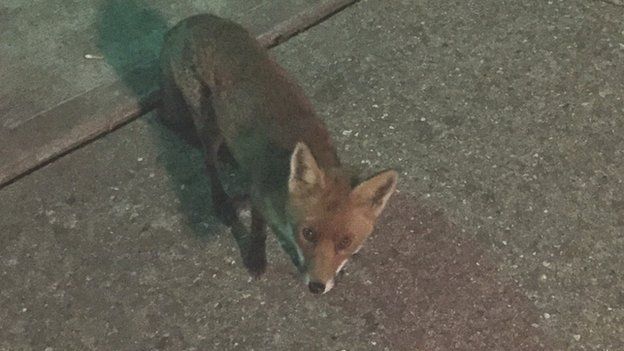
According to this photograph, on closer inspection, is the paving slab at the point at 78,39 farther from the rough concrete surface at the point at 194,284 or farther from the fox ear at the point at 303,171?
the fox ear at the point at 303,171

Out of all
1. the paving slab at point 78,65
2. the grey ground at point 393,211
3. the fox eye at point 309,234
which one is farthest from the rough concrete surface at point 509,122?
the fox eye at point 309,234

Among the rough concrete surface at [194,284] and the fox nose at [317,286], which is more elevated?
the fox nose at [317,286]

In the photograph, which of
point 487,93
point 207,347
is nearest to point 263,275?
point 207,347

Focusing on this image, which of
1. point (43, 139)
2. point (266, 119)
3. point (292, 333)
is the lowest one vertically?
point (292, 333)

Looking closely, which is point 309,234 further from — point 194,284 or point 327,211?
point 194,284

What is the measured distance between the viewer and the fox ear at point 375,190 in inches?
105

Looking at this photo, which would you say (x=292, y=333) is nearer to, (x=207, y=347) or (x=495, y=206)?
(x=207, y=347)

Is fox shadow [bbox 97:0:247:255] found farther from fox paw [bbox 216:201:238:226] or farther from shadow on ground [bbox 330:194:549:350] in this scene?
shadow on ground [bbox 330:194:549:350]

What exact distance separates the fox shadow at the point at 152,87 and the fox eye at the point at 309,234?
2.35ft

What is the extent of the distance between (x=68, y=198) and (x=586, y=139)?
243 centimetres

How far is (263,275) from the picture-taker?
3.33 meters

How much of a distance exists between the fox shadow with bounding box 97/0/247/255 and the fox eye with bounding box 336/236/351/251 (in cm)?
78

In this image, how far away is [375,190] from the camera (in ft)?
8.89

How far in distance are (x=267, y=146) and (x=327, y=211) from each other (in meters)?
0.52
